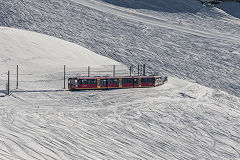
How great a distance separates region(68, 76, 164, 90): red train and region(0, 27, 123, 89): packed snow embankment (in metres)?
3.64

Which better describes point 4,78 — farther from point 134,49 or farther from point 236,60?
point 236,60

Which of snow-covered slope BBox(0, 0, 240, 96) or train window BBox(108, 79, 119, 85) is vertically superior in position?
snow-covered slope BBox(0, 0, 240, 96)

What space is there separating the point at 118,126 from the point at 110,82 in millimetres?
A: 11646

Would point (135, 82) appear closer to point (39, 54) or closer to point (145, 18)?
point (39, 54)

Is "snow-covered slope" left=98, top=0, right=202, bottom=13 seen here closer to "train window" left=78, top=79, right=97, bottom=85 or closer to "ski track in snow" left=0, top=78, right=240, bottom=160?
"ski track in snow" left=0, top=78, right=240, bottom=160

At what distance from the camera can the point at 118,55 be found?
6388 centimetres

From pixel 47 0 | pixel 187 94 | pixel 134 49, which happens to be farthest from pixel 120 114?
pixel 47 0

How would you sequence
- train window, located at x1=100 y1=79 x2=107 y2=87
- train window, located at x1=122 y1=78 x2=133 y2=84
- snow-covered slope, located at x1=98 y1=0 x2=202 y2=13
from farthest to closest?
1. snow-covered slope, located at x1=98 y1=0 x2=202 y2=13
2. train window, located at x1=122 y1=78 x2=133 y2=84
3. train window, located at x1=100 y1=79 x2=107 y2=87

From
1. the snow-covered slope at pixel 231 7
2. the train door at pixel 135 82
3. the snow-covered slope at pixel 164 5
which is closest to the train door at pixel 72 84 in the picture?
the train door at pixel 135 82

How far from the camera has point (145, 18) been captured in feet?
278

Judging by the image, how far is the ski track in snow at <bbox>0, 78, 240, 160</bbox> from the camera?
83.9ft

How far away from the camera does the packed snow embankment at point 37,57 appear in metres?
45.9

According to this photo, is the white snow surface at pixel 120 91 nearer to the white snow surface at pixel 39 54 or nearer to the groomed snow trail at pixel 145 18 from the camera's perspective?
the white snow surface at pixel 39 54

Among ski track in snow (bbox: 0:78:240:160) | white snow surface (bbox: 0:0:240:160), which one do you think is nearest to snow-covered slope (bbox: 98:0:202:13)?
white snow surface (bbox: 0:0:240:160)
